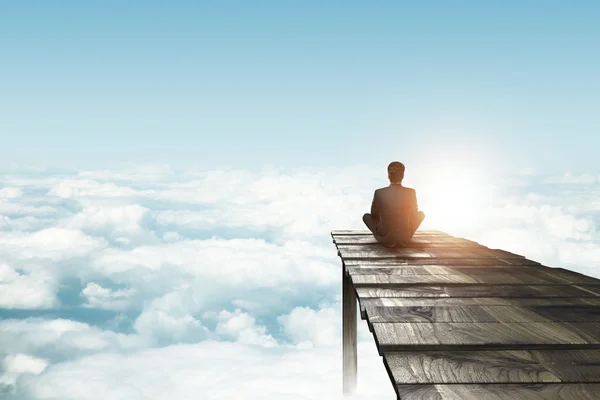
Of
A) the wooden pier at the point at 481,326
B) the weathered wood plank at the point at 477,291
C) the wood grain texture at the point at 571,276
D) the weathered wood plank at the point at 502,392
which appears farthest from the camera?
the wood grain texture at the point at 571,276

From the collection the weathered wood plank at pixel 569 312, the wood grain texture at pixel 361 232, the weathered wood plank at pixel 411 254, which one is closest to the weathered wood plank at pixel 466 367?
the weathered wood plank at pixel 569 312

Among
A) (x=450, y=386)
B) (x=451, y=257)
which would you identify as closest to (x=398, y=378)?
(x=450, y=386)

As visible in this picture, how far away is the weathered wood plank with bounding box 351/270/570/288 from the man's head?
9.48ft

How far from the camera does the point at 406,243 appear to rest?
30.0 feet

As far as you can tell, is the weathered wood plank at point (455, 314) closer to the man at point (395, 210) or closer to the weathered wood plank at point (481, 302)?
the weathered wood plank at point (481, 302)

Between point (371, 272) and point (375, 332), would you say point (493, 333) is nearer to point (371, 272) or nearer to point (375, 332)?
point (375, 332)

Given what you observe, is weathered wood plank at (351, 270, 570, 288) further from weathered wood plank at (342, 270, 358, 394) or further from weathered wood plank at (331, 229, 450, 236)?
weathered wood plank at (331, 229, 450, 236)

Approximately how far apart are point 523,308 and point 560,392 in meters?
2.08

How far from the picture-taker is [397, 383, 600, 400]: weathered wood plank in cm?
252

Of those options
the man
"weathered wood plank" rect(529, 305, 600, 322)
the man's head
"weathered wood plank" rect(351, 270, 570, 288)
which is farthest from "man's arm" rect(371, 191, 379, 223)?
"weathered wood plank" rect(529, 305, 600, 322)

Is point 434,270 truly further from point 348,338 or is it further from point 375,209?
point 348,338

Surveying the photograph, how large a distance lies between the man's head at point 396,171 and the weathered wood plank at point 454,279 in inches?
114

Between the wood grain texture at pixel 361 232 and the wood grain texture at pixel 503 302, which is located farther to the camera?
the wood grain texture at pixel 361 232

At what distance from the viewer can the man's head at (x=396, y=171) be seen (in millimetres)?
8859
